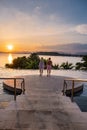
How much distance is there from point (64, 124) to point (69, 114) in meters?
0.80

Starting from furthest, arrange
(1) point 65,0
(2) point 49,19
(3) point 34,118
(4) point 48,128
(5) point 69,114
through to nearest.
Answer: (2) point 49,19
(1) point 65,0
(5) point 69,114
(3) point 34,118
(4) point 48,128

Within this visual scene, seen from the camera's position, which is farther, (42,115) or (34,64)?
(34,64)

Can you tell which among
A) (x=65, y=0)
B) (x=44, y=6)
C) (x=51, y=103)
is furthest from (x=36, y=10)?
(x=51, y=103)

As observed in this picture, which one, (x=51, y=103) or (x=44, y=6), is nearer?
(x=51, y=103)

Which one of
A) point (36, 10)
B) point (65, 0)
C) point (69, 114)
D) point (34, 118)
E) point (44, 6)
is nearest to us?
point (34, 118)

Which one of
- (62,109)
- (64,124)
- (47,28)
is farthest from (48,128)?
(47,28)

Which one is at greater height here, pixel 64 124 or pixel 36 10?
pixel 36 10

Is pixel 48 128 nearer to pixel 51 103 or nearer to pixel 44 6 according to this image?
pixel 51 103

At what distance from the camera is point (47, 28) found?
18672 mm

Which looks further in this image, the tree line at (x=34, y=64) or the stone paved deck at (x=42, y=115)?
the tree line at (x=34, y=64)

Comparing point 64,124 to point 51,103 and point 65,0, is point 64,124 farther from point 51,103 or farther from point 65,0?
point 65,0

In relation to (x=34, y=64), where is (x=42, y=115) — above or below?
below

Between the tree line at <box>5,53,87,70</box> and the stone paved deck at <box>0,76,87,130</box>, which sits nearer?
the stone paved deck at <box>0,76,87,130</box>

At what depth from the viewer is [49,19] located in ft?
54.4
